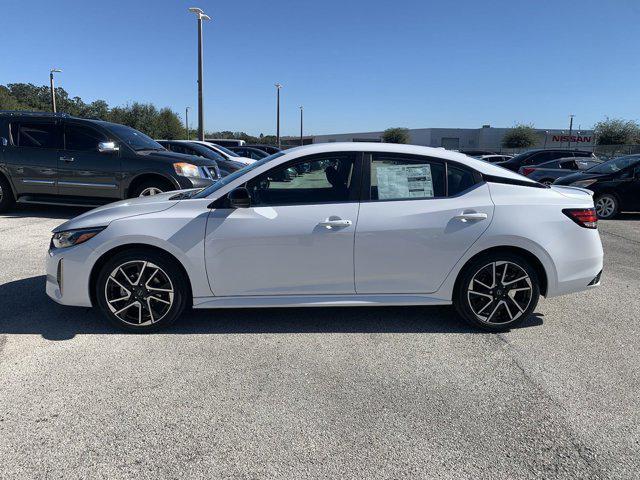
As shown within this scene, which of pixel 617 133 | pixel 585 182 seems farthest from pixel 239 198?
pixel 617 133

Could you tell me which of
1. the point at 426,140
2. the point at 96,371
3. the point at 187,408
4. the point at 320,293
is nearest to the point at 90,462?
the point at 187,408

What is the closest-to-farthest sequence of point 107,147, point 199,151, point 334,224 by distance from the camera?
point 334,224
point 107,147
point 199,151

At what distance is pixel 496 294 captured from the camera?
13.5 feet

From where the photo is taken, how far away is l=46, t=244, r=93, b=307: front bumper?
155 inches

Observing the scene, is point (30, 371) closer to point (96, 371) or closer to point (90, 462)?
point (96, 371)

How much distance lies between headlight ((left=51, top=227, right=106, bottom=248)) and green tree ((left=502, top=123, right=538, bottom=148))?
7020 cm

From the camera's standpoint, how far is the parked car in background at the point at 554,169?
1433 cm

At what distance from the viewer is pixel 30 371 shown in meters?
3.39

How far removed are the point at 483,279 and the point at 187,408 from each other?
2.54 metres

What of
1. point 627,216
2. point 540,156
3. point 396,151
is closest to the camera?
point 396,151

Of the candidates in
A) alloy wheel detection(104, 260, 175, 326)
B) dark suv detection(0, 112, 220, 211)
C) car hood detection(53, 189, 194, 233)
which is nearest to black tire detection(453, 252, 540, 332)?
alloy wheel detection(104, 260, 175, 326)

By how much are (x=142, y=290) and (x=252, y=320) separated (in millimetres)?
972

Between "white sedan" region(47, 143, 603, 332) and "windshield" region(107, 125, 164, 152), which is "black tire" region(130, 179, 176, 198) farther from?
"white sedan" region(47, 143, 603, 332)

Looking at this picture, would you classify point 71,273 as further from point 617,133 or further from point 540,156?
point 617,133
